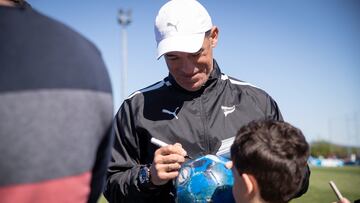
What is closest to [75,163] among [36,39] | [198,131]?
[36,39]

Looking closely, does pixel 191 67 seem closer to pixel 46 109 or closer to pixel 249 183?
pixel 249 183

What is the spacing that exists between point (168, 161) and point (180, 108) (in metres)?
0.76

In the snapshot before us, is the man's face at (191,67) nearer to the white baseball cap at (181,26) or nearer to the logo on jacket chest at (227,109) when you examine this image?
the white baseball cap at (181,26)

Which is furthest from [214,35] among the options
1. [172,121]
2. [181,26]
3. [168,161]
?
[168,161]

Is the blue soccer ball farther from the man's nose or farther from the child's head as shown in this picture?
the man's nose

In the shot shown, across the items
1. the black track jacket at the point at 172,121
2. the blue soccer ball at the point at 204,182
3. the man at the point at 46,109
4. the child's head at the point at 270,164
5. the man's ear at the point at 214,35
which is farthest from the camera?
the man's ear at the point at 214,35

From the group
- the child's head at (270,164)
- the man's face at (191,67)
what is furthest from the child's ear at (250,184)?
the man's face at (191,67)

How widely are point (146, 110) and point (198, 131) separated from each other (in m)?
Result: 0.48

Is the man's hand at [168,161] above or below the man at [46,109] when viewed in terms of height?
below

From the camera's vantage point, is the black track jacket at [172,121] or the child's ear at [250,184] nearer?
the child's ear at [250,184]

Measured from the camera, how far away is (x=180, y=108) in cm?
327

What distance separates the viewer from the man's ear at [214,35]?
344 cm

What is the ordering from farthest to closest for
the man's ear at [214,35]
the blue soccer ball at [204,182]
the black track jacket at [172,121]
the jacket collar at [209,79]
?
the man's ear at [214,35], the jacket collar at [209,79], the black track jacket at [172,121], the blue soccer ball at [204,182]

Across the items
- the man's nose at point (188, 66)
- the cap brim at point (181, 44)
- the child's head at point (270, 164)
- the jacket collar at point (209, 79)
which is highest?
the cap brim at point (181, 44)
